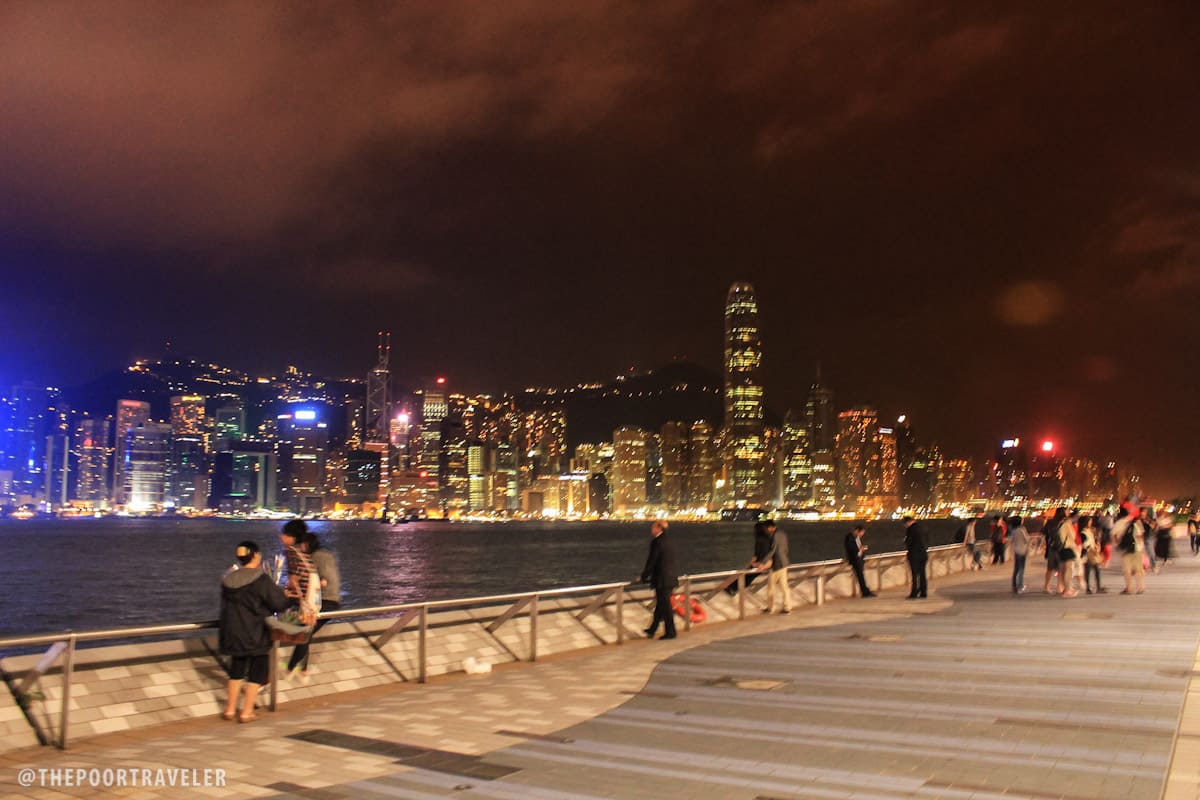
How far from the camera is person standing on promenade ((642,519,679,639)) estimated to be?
1531cm

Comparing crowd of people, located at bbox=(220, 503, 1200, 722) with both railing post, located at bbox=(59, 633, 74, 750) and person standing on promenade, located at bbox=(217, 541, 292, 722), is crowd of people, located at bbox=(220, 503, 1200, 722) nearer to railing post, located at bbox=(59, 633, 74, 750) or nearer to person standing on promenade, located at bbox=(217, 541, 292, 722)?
person standing on promenade, located at bbox=(217, 541, 292, 722)

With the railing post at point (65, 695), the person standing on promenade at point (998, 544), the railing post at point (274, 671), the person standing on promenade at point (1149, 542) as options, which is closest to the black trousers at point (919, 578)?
the person standing on promenade at point (1149, 542)

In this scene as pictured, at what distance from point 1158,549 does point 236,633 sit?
30144 millimetres

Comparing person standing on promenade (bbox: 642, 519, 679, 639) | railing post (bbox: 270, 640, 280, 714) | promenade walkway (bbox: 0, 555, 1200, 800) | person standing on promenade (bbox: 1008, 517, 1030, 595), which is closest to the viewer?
promenade walkway (bbox: 0, 555, 1200, 800)

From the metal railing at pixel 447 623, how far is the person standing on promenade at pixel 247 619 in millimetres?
487

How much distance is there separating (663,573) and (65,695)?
8.60m

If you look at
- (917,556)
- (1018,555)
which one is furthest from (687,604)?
(1018,555)

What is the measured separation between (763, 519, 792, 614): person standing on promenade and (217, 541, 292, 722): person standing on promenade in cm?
1114

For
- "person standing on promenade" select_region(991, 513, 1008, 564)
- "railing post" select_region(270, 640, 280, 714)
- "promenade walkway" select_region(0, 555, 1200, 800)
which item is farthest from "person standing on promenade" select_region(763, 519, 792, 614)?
"person standing on promenade" select_region(991, 513, 1008, 564)

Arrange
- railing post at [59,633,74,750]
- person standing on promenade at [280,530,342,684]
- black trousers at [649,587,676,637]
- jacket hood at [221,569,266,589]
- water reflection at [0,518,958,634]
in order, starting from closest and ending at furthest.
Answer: railing post at [59,633,74,750], jacket hood at [221,569,266,589], person standing on promenade at [280,530,342,684], black trousers at [649,587,676,637], water reflection at [0,518,958,634]

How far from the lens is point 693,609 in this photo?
1739 cm

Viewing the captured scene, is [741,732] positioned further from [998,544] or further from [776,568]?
[998,544]

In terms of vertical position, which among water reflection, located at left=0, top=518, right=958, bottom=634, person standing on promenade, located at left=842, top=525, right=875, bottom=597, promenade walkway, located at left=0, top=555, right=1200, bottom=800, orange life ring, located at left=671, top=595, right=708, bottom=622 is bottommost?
water reflection, located at left=0, top=518, right=958, bottom=634

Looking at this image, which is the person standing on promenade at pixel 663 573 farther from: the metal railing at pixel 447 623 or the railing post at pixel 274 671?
the railing post at pixel 274 671
